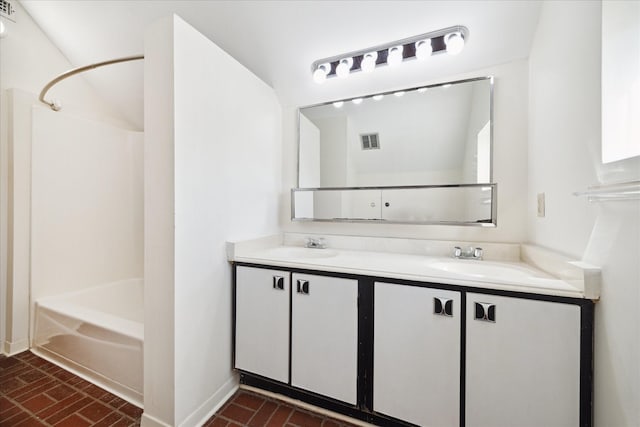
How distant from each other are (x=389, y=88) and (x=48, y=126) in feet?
9.16

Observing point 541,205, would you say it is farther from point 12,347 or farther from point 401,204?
point 12,347

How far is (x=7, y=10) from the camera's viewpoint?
200cm

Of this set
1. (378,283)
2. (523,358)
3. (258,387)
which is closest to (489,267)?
(523,358)

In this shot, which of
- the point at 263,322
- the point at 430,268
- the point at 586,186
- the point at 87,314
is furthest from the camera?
the point at 87,314

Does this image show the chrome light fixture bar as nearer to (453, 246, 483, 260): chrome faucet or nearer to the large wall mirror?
the large wall mirror

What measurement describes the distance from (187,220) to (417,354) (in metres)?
1.32

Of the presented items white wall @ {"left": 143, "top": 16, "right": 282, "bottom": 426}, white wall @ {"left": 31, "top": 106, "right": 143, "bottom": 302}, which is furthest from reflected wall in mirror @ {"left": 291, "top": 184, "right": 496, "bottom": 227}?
white wall @ {"left": 31, "top": 106, "right": 143, "bottom": 302}

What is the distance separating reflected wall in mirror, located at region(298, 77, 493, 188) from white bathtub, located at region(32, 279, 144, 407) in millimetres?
1581

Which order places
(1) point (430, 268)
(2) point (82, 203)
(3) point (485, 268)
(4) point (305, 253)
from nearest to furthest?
1. (1) point (430, 268)
2. (3) point (485, 268)
3. (4) point (305, 253)
4. (2) point (82, 203)

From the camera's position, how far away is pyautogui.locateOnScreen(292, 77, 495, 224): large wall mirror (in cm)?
167

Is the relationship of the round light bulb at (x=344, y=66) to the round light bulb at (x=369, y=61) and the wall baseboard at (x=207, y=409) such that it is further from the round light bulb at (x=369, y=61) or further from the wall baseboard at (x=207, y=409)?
the wall baseboard at (x=207, y=409)

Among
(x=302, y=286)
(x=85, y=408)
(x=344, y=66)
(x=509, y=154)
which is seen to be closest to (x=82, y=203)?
(x=85, y=408)

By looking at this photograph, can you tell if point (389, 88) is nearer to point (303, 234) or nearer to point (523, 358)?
point (303, 234)

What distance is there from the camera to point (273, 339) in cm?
151
